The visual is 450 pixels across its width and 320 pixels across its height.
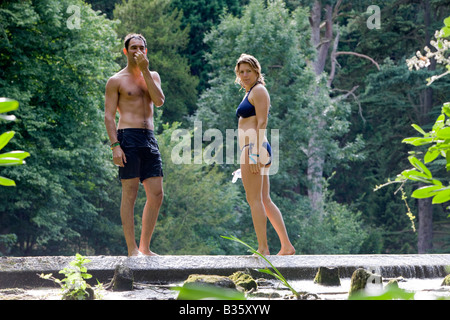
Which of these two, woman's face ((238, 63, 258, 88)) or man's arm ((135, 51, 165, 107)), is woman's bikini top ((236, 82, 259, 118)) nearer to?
woman's face ((238, 63, 258, 88))

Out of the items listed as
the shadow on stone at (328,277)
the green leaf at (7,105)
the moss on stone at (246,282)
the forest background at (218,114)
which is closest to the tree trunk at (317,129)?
the forest background at (218,114)

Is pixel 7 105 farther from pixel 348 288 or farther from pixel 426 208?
pixel 426 208

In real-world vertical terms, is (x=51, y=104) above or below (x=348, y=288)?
above

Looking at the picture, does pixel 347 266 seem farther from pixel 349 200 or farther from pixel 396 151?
pixel 349 200

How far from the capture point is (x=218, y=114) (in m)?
25.5

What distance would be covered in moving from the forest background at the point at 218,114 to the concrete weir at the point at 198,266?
12.4 meters

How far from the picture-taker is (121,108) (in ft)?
17.0

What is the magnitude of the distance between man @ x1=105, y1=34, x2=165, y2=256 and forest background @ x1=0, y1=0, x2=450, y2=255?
11.5m

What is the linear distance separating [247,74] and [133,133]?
0.97 m

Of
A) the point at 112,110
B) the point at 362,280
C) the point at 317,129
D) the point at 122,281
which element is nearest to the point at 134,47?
the point at 112,110

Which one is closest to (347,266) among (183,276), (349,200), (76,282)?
(183,276)

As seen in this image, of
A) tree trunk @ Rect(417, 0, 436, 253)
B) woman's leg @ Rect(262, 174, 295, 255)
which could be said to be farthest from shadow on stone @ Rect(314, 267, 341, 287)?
tree trunk @ Rect(417, 0, 436, 253)
